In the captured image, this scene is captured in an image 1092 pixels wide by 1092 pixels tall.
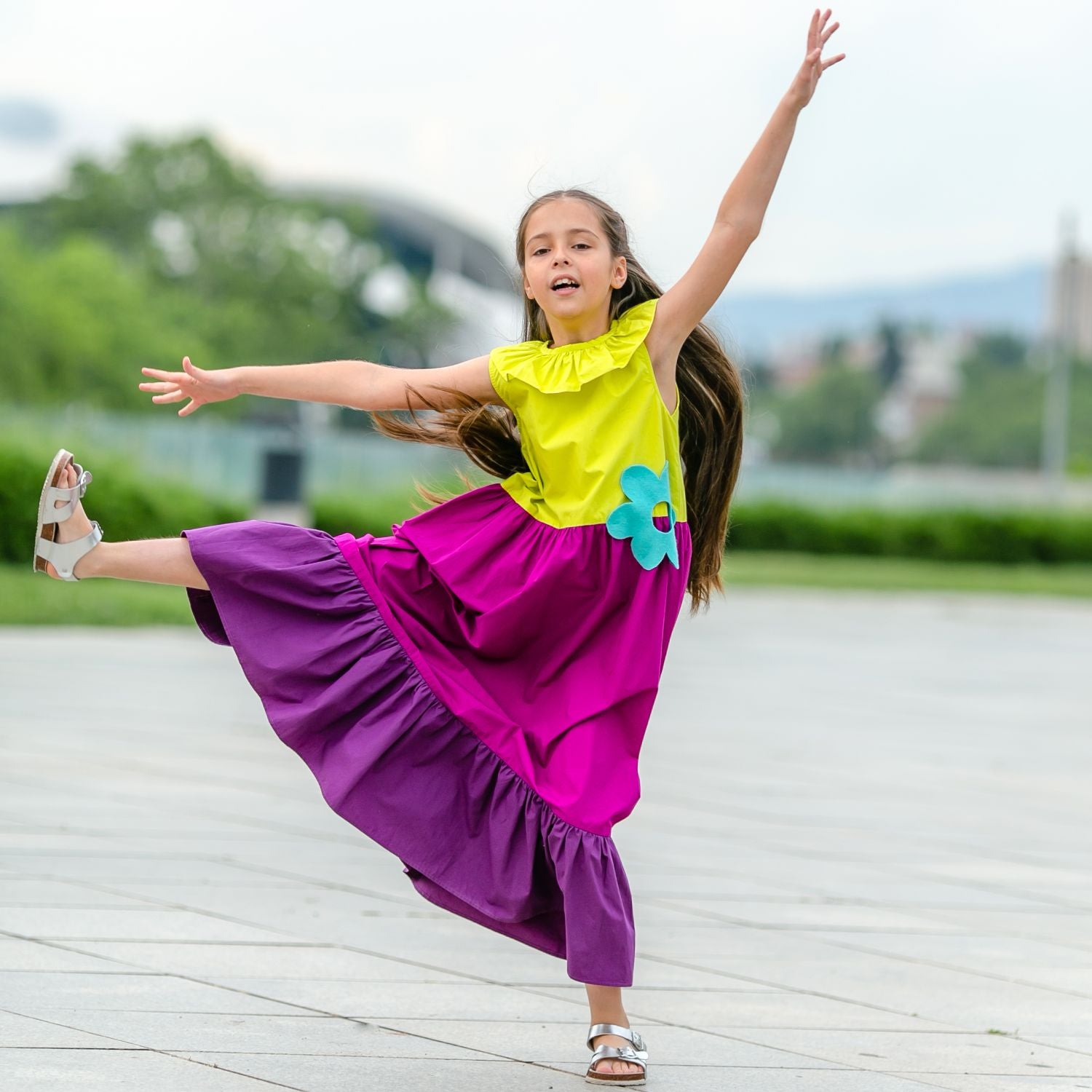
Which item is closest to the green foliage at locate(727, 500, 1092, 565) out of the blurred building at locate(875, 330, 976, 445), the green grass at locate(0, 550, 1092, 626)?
the green grass at locate(0, 550, 1092, 626)

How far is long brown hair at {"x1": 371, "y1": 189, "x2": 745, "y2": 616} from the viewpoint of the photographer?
3.43 m

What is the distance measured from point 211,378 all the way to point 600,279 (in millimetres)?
831

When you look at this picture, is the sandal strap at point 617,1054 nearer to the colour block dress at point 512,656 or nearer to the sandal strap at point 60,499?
the colour block dress at point 512,656

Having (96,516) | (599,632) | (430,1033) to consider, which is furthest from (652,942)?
(96,516)

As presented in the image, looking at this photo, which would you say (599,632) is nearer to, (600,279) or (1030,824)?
(600,279)

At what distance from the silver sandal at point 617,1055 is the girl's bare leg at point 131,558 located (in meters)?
1.16

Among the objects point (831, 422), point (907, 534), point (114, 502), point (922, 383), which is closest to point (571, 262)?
point (114, 502)

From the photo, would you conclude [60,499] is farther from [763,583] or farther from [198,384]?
[763,583]

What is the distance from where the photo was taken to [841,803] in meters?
6.41

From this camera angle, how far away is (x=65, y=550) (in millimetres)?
3180

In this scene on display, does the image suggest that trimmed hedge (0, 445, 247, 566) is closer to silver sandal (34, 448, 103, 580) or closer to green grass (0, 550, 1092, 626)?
green grass (0, 550, 1092, 626)

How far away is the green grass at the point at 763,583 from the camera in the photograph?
39.6 feet

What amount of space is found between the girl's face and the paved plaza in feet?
4.92

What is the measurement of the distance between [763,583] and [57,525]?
62.4ft
